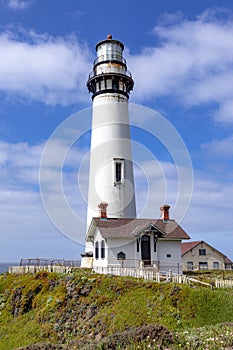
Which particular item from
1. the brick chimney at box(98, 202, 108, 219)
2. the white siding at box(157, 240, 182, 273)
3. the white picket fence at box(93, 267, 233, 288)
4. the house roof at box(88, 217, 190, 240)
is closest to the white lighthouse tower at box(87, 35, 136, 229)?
the brick chimney at box(98, 202, 108, 219)

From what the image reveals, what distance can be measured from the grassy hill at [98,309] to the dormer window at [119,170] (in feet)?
32.0

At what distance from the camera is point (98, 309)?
1850 centimetres

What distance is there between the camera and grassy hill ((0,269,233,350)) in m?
15.9

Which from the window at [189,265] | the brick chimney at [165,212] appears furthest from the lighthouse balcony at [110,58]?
the window at [189,265]

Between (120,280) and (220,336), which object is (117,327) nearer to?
(120,280)

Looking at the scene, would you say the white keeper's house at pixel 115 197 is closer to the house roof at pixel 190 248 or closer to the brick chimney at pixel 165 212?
the brick chimney at pixel 165 212

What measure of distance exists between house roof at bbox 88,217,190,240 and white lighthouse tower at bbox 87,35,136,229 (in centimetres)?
164

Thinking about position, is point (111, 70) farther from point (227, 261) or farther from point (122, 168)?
point (227, 261)

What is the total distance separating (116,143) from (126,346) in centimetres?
2258

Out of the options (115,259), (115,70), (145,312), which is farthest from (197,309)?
(115,70)

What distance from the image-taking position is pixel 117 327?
630 inches

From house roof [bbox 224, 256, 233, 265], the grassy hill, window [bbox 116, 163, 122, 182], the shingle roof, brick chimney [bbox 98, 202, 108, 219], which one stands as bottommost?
the grassy hill

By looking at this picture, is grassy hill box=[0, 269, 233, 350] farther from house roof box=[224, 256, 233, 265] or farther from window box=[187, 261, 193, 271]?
house roof box=[224, 256, 233, 265]

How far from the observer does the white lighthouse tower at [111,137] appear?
29.9 m
